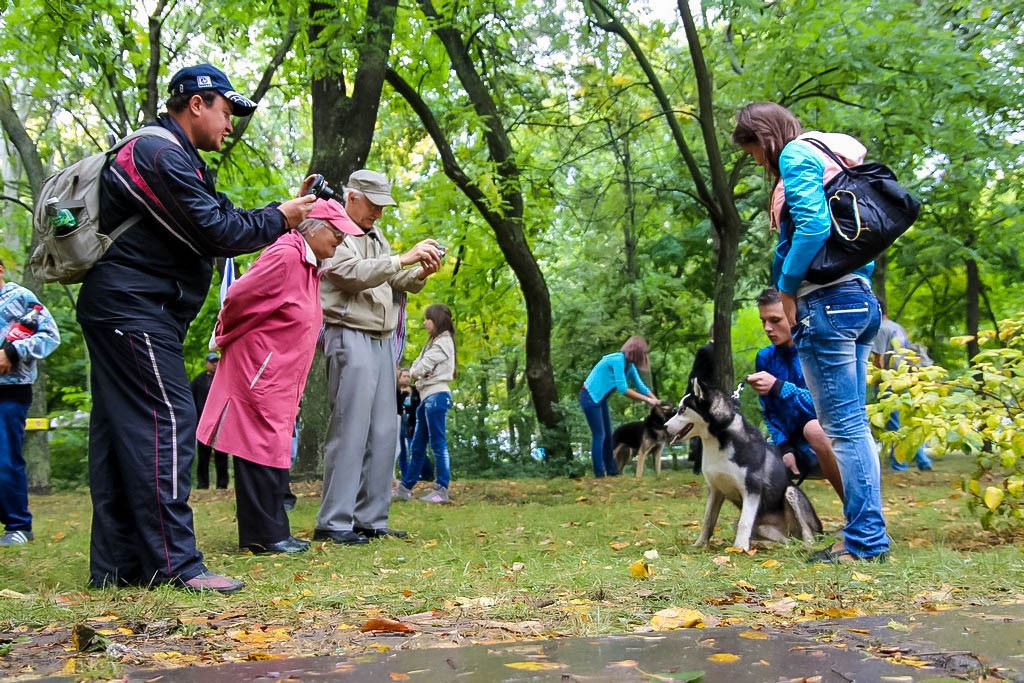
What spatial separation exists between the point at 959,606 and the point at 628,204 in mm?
13521

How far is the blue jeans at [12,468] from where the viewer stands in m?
6.71

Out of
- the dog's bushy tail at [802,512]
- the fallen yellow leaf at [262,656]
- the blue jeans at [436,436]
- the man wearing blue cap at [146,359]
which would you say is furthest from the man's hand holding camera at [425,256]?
the blue jeans at [436,436]

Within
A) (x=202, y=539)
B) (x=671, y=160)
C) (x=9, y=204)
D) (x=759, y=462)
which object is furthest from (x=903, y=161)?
(x=9, y=204)

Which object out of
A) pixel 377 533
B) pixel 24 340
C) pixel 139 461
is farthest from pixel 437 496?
pixel 139 461

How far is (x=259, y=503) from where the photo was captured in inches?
231

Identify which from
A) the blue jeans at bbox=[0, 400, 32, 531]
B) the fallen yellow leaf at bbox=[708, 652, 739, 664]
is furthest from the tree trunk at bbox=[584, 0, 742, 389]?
the fallen yellow leaf at bbox=[708, 652, 739, 664]

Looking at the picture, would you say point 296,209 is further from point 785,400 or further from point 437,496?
point 437,496

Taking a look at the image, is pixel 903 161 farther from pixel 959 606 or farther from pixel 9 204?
pixel 9 204

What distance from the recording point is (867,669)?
2422 millimetres

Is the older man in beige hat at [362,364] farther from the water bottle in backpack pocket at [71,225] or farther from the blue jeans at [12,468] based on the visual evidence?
the blue jeans at [12,468]

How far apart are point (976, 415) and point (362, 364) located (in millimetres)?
3842

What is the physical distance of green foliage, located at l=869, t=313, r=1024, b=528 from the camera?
5387mm

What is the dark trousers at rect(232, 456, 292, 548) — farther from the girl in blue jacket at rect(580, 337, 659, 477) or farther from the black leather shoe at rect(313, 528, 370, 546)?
the girl in blue jacket at rect(580, 337, 659, 477)

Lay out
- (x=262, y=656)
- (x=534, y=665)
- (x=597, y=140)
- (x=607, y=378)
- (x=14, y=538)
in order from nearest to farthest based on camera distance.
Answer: (x=534, y=665) → (x=262, y=656) → (x=14, y=538) → (x=607, y=378) → (x=597, y=140)
